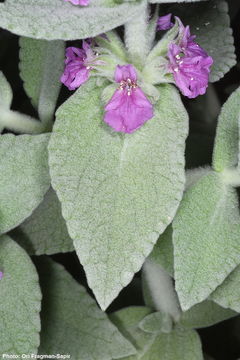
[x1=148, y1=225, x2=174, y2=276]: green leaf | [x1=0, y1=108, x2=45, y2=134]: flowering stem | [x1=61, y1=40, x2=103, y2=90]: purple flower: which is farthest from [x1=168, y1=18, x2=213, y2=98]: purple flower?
[x1=0, y1=108, x2=45, y2=134]: flowering stem

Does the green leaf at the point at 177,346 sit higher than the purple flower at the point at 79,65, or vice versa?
the purple flower at the point at 79,65

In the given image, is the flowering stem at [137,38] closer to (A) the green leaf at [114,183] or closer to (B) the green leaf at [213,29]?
(A) the green leaf at [114,183]

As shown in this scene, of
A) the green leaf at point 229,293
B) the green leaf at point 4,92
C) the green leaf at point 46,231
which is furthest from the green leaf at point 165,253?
the green leaf at point 4,92

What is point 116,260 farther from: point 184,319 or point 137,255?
point 184,319

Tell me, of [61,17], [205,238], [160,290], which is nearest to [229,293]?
[205,238]

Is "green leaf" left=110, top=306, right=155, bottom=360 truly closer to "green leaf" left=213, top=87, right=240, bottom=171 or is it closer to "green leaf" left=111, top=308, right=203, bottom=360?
"green leaf" left=111, top=308, right=203, bottom=360

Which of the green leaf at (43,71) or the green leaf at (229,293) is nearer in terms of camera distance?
the green leaf at (229,293)

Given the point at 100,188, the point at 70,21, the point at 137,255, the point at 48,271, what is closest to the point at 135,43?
the point at 70,21
